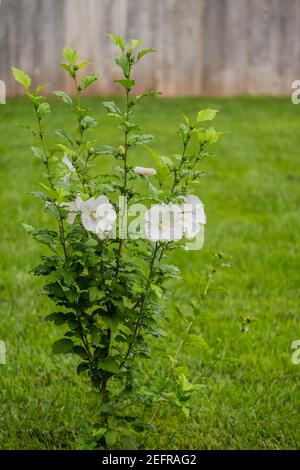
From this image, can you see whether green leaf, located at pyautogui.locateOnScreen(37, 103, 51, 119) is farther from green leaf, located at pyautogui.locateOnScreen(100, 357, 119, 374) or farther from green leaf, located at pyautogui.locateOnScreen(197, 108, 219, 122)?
green leaf, located at pyautogui.locateOnScreen(100, 357, 119, 374)

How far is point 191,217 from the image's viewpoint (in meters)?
1.94

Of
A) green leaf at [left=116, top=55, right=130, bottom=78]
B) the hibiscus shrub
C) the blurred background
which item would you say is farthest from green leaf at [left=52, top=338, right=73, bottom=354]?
the blurred background

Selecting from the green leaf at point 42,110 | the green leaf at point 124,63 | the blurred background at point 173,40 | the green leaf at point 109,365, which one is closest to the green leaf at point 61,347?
the green leaf at point 109,365

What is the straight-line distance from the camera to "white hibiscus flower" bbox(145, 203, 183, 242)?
1.89 meters

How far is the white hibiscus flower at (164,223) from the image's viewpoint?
1.89 meters

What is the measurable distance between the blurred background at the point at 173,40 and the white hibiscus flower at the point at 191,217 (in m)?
6.11

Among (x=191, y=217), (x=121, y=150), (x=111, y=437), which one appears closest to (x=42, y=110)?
(x=121, y=150)

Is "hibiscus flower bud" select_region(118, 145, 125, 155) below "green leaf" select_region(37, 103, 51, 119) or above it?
below

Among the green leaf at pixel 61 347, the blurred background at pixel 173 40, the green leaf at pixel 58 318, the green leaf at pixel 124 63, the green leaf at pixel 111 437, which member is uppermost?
the blurred background at pixel 173 40

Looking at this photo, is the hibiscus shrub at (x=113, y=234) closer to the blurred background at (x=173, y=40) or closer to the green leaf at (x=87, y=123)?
the green leaf at (x=87, y=123)

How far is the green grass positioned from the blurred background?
1.49 metres

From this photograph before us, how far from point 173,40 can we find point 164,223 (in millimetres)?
6356
